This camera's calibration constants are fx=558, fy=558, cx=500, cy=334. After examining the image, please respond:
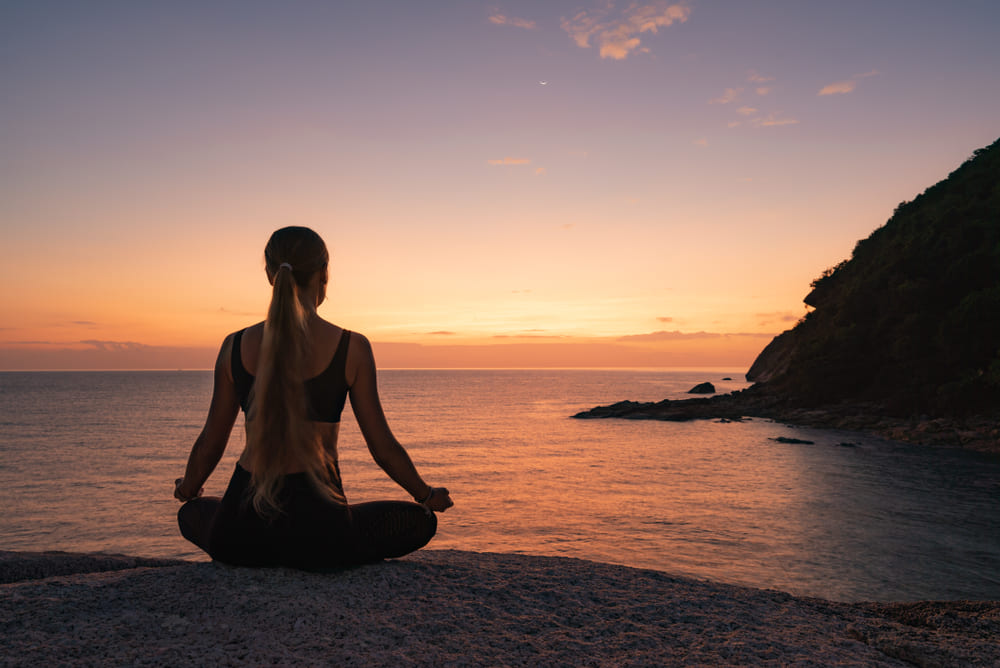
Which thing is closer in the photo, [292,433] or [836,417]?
[292,433]

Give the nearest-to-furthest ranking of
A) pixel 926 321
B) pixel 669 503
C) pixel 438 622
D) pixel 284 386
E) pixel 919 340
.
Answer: pixel 284 386 → pixel 438 622 → pixel 669 503 → pixel 919 340 → pixel 926 321

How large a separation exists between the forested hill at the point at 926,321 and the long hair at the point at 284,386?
3672 cm

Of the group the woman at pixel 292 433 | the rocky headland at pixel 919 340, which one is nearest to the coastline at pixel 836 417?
the rocky headland at pixel 919 340

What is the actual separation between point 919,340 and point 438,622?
42418 mm

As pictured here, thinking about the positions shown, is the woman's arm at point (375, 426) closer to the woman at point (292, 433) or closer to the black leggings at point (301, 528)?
the woman at point (292, 433)

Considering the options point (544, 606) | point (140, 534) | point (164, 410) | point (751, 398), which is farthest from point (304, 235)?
point (164, 410)

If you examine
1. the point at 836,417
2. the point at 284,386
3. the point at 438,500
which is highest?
the point at 284,386

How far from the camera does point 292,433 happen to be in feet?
11.7

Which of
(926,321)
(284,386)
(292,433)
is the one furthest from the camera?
(926,321)

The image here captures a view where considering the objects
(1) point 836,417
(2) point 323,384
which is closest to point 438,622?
(2) point 323,384

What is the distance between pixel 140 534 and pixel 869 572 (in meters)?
17.8

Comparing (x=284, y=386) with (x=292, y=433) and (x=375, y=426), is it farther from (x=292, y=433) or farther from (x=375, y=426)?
(x=375, y=426)

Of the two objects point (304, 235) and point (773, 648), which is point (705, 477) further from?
point (304, 235)

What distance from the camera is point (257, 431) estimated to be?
11.5ft
